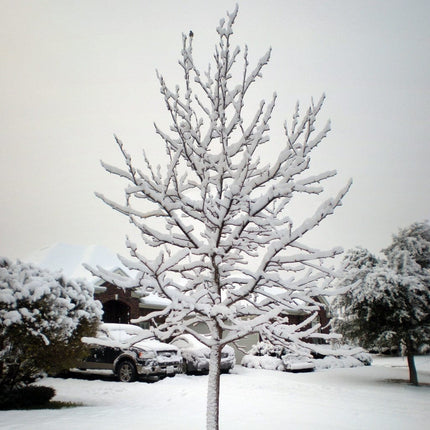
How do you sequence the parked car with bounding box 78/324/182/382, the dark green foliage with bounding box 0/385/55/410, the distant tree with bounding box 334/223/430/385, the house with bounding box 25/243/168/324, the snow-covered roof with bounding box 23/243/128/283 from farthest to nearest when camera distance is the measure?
the snow-covered roof with bounding box 23/243/128/283 < the house with bounding box 25/243/168/324 < the distant tree with bounding box 334/223/430/385 < the parked car with bounding box 78/324/182/382 < the dark green foliage with bounding box 0/385/55/410

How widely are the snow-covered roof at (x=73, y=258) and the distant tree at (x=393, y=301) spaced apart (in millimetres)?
13735

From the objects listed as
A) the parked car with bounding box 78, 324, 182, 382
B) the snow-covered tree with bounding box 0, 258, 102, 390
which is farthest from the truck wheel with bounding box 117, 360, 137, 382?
the snow-covered tree with bounding box 0, 258, 102, 390

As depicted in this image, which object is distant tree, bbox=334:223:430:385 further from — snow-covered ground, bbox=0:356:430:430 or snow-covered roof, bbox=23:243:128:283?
snow-covered roof, bbox=23:243:128:283

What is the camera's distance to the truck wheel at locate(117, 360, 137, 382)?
11.1 m

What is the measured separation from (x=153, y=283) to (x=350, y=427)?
16.1ft

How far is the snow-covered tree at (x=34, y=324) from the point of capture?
6.54m

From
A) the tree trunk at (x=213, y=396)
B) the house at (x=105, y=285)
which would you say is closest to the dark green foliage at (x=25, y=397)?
the tree trunk at (x=213, y=396)

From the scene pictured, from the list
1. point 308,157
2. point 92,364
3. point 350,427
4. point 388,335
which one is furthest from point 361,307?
point 308,157

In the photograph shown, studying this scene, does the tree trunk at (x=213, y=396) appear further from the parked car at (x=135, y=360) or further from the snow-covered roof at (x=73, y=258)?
the snow-covered roof at (x=73, y=258)

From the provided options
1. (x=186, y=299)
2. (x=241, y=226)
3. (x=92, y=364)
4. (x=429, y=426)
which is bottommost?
(x=429, y=426)

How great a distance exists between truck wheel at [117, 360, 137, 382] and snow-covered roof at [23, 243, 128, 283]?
10.2m

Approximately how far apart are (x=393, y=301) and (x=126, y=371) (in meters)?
9.64

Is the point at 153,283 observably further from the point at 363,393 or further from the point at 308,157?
the point at 363,393

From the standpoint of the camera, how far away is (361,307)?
13430mm
